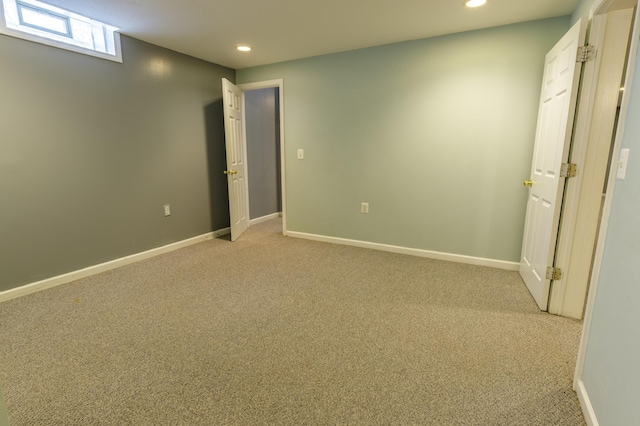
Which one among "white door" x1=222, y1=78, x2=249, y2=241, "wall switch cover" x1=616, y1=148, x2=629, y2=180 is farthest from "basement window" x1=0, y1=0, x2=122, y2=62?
"wall switch cover" x1=616, y1=148, x2=629, y2=180

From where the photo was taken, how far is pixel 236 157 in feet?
13.0

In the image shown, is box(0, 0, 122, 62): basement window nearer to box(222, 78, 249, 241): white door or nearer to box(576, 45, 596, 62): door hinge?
box(222, 78, 249, 241): white door

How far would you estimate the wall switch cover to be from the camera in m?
1.17

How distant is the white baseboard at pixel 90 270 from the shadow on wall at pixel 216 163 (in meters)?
0.34

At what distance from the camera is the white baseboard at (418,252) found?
2973 millimetres

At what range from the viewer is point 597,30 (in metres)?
1.79

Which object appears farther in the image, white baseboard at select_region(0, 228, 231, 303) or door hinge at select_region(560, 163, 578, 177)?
white baseboard at select_region(0, 228, 231, 303)

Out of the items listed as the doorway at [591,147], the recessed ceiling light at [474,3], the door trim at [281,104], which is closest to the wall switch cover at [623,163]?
the doorway at [591,147]

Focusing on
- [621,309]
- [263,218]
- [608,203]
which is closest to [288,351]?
[621,309]

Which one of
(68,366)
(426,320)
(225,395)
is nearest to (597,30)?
(426,320)

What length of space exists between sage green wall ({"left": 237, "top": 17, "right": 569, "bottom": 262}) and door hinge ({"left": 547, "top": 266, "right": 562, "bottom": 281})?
2.65 feet

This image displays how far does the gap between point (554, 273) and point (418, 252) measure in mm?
1344

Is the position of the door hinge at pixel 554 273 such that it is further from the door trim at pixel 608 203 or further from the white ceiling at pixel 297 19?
the white ceiling at pixel 297 19

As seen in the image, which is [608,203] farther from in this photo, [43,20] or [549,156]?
[43,20]
